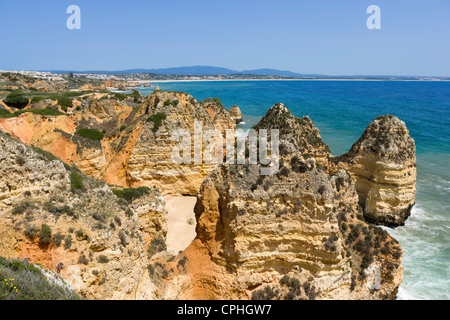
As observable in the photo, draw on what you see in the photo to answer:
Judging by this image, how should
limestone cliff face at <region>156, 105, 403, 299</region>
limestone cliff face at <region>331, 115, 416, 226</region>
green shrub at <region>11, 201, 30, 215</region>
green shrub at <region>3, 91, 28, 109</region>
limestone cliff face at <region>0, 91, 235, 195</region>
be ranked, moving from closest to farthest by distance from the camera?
green shrub at <region>11, 201, 30, 215</region> < limestone cliff face at <region>156, 105, 403, 299</region> < limestone cliff face at <region>0, 91, 235, 195</region> < limestone cliff face at <region>331, 115, 416, 226</region> < green shrub at <region>3, 91, 28, 109</region>

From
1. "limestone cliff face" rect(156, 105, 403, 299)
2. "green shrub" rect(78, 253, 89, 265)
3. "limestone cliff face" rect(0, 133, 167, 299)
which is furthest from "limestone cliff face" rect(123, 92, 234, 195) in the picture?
"green shrub" rect(78, 253, 89, 265)

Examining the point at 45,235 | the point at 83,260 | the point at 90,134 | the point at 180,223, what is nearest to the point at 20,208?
the point at 45,235

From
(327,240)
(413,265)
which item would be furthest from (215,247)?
(413,265)

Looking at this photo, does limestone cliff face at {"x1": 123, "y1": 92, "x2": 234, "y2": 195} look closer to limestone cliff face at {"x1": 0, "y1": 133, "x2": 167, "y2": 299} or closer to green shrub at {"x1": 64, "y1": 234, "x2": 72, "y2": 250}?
limestone cliff face at {"x1": 0, "y1": 133, "x2": 167, "y2": 299}

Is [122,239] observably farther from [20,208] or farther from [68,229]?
[20,208]

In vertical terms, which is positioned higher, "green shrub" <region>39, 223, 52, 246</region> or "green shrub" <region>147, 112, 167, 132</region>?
"green shrub" <region>147, 112, 167, 132</region>

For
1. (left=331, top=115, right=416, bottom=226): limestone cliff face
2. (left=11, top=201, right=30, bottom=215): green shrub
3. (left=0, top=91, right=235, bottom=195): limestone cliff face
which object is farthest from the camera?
(left=331, top=115, right=416, bottom=226): limestone cliff face
